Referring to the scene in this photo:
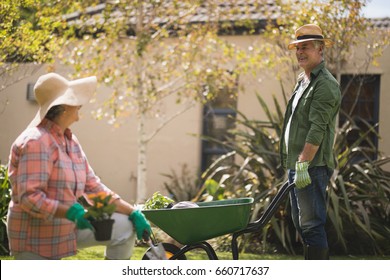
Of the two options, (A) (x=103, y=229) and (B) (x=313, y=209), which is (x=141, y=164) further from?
(A) (x=103, y=229)

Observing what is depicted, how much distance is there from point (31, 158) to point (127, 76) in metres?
5.00

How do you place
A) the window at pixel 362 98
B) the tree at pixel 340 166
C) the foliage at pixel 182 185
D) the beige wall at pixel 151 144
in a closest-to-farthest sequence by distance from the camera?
1. the tree at pixel 340 166
2. the window at pixel 362 98
3. the foliage at pixel 182 185
4. the beige wall at pixel 151 144

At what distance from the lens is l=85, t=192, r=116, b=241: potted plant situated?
357 cm

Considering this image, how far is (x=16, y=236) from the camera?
3545 millimetres

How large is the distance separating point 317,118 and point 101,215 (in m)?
1.63

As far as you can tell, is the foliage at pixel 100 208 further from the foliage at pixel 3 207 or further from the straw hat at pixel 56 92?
the foliage at pixel 3 207

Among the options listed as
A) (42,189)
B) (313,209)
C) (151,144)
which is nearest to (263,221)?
(313,209)

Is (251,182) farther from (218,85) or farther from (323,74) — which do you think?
(323,74)

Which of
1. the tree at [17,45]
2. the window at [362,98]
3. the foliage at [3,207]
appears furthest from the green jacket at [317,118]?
the window at [362,98]

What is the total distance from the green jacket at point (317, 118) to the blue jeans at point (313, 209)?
10cm

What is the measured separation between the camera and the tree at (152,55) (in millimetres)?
8391

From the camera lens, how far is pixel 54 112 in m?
3.66

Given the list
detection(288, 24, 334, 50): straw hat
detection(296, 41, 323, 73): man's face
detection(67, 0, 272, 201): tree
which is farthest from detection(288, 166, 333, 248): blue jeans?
detection(67, 0, 272, 201): tree

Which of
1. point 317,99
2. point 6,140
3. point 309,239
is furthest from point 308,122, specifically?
point 6,140
